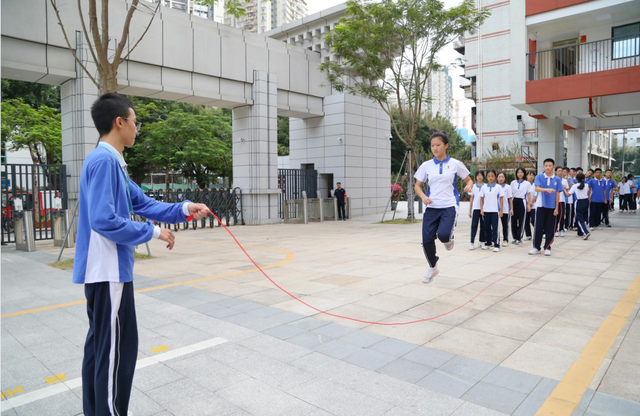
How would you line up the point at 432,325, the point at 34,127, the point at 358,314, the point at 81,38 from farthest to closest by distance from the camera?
the point at 34,127 → the point at 81,38 → the point at 358,314 → the point at 432,325

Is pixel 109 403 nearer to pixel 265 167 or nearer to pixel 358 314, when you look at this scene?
pixel 358 314

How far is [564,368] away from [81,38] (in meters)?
14.4

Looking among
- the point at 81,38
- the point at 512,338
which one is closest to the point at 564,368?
the point at 512,338

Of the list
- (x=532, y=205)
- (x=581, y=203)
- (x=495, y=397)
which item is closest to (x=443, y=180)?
(x=495, y=397)

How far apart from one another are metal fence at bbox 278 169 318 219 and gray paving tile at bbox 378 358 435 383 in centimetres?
1542

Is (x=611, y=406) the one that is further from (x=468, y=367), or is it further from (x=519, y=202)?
(x=519, y=202)

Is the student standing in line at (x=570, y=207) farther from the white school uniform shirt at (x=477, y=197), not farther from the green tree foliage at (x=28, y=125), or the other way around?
the green tree foliage at (x=28, y=125)

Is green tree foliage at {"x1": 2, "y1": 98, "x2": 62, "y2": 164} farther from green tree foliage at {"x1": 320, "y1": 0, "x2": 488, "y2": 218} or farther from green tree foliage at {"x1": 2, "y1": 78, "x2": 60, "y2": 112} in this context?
green tree foliage at {"x1": 320, "y1": 0, "x2": 488, "y2": 218}

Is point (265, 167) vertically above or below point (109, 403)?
above

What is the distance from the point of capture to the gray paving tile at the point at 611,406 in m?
2.72

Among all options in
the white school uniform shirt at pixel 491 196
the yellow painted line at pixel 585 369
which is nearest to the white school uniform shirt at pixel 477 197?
the white school uniform shirt at pixel 491 196

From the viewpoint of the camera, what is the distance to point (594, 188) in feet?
44.2

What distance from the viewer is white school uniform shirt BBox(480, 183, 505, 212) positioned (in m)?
9.91

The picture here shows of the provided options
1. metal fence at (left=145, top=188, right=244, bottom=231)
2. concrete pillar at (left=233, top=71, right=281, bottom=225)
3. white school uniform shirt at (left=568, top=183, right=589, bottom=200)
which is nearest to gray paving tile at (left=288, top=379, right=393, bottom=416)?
white school uniform shirt at (left=568, top=183, right=589, bottom=200)
